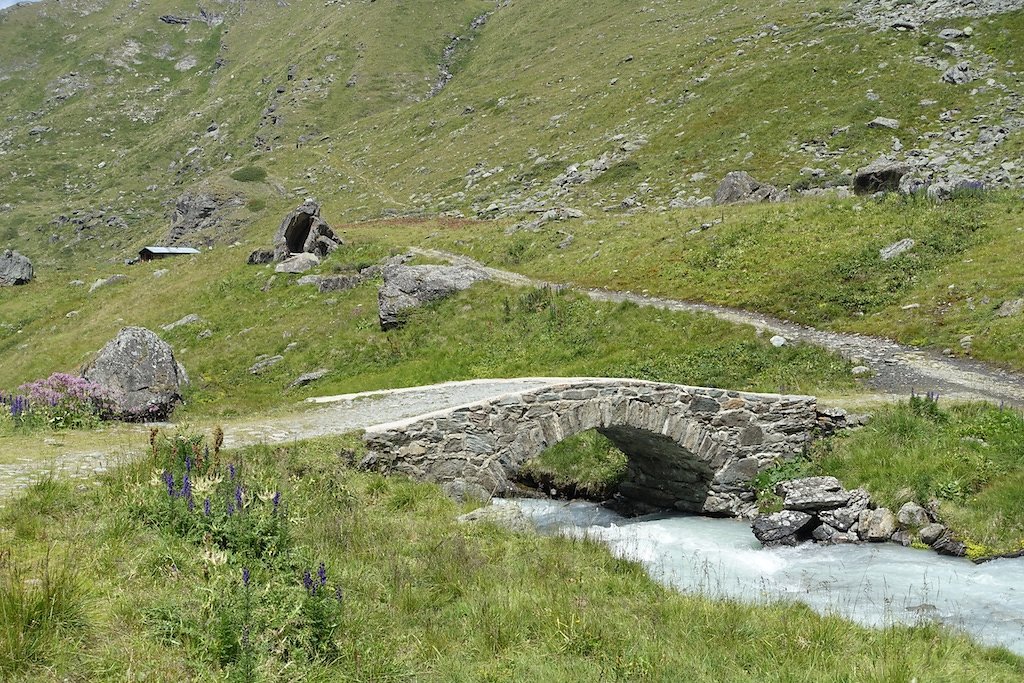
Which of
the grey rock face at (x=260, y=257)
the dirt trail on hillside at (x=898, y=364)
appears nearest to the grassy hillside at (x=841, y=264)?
the dirt trail on hillside at (x=898, y=364)

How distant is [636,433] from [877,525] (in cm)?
583

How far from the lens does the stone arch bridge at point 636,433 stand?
→ 14.9m

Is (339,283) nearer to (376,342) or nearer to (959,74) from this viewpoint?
(376,342)

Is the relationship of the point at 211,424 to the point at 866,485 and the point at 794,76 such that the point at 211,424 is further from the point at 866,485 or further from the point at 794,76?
the point at 794,76

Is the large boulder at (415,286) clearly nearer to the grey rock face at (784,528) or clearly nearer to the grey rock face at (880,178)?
the grey rock face at (784,528)

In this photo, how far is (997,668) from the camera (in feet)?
26.8

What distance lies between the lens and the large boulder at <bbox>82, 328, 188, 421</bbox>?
20.2m

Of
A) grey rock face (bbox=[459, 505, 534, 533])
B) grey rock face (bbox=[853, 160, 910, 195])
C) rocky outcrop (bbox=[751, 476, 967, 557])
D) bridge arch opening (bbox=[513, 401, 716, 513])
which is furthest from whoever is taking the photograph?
grey rock face (bbox=[853, 160, 910, 195])

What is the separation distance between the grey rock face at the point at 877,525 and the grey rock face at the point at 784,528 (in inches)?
42.4

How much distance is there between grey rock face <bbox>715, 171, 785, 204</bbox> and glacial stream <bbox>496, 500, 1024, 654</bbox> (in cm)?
2970

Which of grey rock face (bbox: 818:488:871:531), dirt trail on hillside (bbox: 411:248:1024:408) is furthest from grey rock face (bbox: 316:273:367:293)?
grey rock face (bbox: 818:488:871:531)

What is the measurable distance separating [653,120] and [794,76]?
12.9 m

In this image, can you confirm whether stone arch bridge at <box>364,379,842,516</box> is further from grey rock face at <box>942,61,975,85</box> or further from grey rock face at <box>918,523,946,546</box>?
grey rock face at <box>942,61,975,85</box>

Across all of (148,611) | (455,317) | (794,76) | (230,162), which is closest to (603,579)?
(148,611)
